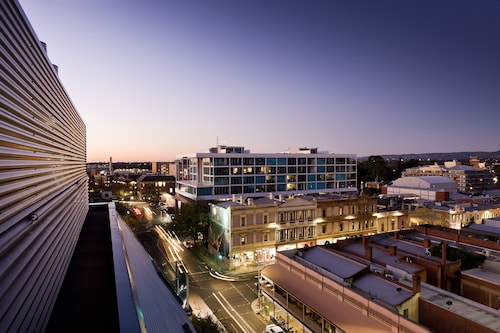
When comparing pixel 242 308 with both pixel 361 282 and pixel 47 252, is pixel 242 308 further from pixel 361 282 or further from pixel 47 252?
pixel 47 252

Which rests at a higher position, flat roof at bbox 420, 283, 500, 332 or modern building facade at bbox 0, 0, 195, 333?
modern building facade at bbox 0, 0, 195, 333

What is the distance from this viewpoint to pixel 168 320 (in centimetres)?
1427

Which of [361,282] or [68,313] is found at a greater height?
[68,313]

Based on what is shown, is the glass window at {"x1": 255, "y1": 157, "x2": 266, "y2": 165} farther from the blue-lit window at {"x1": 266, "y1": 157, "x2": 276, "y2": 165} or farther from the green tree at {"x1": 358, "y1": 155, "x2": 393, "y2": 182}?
the green tree at {"x1": 358, "y1": 155, "x2": 393, "y2": 182}

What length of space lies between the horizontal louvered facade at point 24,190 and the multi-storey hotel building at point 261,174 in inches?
2255

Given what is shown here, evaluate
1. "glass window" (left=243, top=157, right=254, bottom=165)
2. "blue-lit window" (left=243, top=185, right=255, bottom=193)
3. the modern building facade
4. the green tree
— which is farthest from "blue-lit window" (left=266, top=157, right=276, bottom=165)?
the green tree

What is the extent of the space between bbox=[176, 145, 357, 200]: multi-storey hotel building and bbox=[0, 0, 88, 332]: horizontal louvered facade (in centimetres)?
5728

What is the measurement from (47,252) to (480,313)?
25785 millimetres

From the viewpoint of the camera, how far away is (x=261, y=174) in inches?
3066

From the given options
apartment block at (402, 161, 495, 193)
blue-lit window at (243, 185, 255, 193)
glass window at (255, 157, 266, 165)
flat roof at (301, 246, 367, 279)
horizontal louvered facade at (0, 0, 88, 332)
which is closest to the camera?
horizontal louvered facade at (0, 0, 88, 332)

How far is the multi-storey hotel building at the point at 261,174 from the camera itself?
7244 centimetres

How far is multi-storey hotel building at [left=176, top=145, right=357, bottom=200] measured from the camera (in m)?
72.4

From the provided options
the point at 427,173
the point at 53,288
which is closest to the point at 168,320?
the point at 53,288

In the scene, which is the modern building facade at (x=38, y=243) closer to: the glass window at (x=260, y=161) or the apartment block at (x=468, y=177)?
the glass window at (x=260, y=161)
